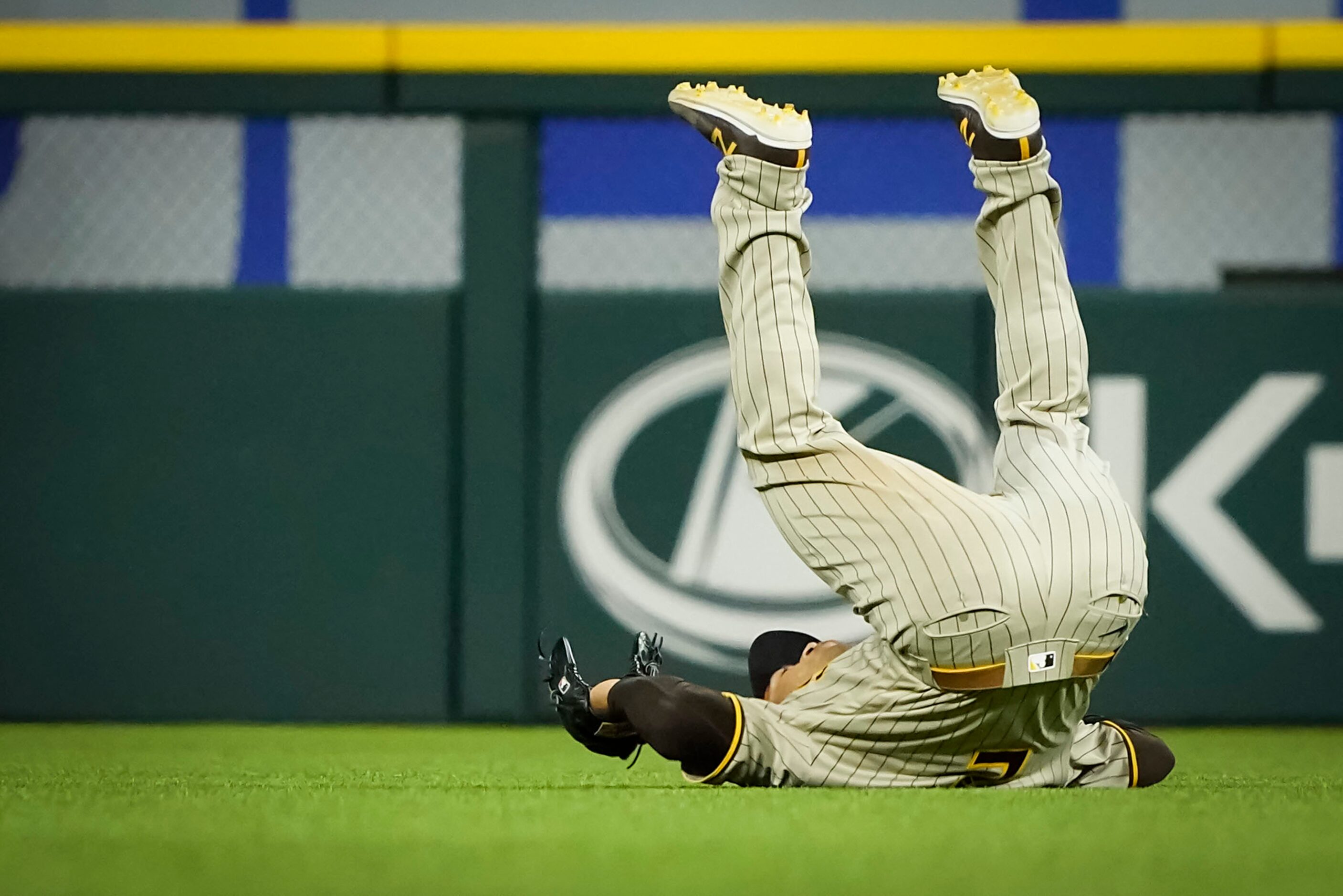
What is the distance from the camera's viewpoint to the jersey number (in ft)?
6.91

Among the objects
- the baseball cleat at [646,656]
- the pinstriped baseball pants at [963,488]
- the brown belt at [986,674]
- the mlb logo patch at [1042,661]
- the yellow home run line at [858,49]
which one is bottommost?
the baseball cleat at [646,656]

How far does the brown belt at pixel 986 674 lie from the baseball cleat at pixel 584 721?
1.49 feet

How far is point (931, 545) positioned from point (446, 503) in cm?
203

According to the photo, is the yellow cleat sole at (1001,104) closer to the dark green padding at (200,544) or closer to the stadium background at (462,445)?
the stadium background at (462,445)

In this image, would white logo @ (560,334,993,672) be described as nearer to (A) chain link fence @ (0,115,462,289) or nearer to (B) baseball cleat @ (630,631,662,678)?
(A) chain link fence @ (0,115,462,289)

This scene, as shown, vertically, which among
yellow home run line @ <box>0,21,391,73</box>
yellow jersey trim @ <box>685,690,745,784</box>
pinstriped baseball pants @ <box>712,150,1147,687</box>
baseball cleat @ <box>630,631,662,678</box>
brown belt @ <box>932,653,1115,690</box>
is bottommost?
baseball cleat @ <box>630,631,662,678</box>

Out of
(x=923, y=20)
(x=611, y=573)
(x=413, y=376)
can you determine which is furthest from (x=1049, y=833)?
(x=923, y=20)

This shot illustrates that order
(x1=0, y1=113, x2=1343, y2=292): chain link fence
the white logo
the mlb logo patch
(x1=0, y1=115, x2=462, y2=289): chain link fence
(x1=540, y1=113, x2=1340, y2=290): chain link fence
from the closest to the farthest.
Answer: the mlb logo patch < the white logo < (x1=0, y1=115, x2=462, y2=289): chain link fence < (x1=0, y1=113, x2=1343, y2=292): chain link fence < (x1=540, y1=113, x2=1340, y2=290): chain link fence

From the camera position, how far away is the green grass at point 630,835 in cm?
135

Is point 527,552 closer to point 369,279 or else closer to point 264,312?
point 264,312

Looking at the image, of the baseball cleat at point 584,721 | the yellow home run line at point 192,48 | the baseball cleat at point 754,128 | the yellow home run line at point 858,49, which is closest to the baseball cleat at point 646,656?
the baseball cleat at point 584,721

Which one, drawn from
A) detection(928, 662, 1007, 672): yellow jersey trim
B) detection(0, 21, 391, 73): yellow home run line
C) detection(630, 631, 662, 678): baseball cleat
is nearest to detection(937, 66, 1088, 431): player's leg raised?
detection(928, 662, 1007, 672): yellow jersey trim

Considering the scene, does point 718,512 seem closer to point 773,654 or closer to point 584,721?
point 773,654

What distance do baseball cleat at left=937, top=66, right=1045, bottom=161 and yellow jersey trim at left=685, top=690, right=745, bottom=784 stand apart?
2.68 feet
